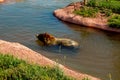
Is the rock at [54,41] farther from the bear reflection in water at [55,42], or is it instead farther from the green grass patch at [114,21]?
the green grass patch at [114,21]

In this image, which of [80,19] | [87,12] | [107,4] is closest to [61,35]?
[80,19]

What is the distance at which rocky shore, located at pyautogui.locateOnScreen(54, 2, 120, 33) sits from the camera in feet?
89.4

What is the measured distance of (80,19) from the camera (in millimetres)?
28391

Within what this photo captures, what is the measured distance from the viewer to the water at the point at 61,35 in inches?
768

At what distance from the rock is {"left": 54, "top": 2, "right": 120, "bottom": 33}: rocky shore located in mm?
5346

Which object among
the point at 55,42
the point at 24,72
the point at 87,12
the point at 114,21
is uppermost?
the point at 24,72

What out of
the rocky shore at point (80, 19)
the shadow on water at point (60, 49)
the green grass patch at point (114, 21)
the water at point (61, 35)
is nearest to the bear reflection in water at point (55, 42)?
the shadow on water at point (60, 49)

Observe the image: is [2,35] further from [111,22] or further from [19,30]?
[111,22]

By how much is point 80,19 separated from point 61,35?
415cm

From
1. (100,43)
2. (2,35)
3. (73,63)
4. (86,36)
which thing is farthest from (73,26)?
(73,63)

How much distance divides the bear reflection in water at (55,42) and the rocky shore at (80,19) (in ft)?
17.5

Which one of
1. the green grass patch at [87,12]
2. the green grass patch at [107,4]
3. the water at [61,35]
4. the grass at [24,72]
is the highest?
the grass at [24,72]

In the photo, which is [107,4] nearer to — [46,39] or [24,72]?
[46,39]

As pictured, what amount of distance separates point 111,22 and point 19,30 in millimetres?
7495
